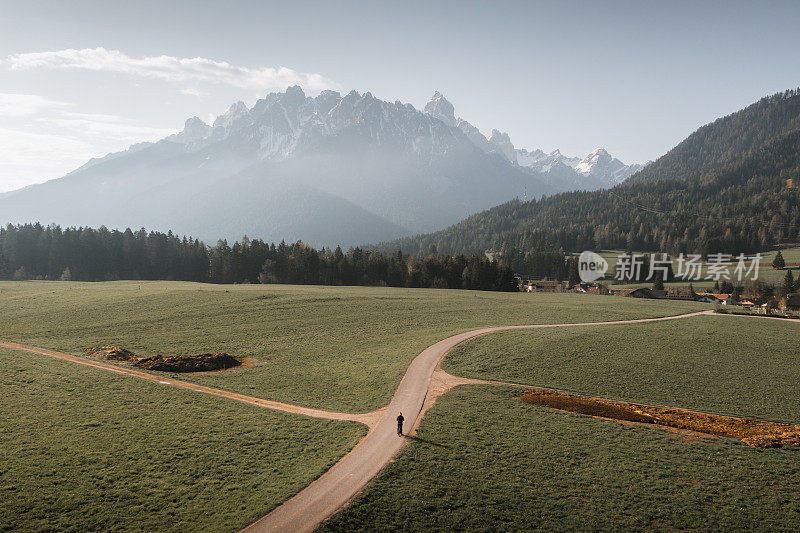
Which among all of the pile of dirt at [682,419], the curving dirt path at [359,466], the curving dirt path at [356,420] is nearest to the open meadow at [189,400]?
the curving dirt path at [359,466]

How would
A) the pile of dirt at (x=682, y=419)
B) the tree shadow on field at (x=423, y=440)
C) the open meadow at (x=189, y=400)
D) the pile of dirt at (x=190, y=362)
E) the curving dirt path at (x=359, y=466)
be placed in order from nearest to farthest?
the curving dirt path at (x=359, y=466), the open meadow at (x=189, y=400), the tree shadow on field at (x=423, y=440), the pile of dirt at (x=682, y=419), the pile of dirt at (x=190, y=362)

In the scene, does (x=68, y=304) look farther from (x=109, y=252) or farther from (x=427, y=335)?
(x=109, y=252)

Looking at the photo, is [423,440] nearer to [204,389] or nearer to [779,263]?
[204,389]

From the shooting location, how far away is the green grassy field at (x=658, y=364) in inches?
1597

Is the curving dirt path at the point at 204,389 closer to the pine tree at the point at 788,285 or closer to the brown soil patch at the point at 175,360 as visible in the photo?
the brown soil patch at the point at 175,360

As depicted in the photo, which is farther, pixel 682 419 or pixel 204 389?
pixel 204 389

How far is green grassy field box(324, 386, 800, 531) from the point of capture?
67.9 feet

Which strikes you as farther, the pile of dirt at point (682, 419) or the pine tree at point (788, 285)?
the pine tree at point (788, 285)

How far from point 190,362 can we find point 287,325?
20294 mm

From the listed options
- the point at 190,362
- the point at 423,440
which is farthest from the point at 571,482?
the point at 190,362

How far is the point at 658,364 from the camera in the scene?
49.1 meters

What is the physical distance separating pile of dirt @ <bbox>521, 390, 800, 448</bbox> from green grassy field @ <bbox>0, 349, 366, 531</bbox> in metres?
20.4

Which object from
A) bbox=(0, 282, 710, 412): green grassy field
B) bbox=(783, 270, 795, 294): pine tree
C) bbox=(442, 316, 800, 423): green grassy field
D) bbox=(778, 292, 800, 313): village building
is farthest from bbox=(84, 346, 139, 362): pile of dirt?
bbox=(783, 270, 795, 294): pine tree

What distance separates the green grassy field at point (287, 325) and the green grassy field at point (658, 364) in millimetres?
10347
